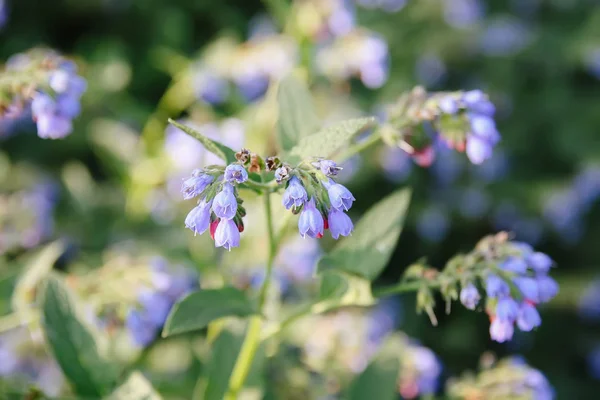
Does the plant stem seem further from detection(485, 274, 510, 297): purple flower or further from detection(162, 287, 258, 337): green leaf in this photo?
detection(485, 274, 510, 297): purple flower

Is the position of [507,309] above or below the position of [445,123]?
below

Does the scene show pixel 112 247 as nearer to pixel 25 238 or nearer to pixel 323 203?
pixel 25 238

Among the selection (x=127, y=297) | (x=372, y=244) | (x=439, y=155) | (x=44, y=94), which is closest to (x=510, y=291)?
(x=372, y=244)

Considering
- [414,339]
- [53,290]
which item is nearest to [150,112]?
[414,339]

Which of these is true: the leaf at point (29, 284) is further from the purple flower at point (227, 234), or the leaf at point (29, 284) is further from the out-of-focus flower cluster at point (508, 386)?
the out-of-focus flower cluster at point (508, 386)

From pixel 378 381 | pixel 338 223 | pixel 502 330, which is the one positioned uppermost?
pixel 338 223

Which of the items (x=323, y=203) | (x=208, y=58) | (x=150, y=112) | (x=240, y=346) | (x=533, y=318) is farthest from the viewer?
(x=150, y=112)

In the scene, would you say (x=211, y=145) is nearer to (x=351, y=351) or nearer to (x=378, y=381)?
(x=378, y=381)
